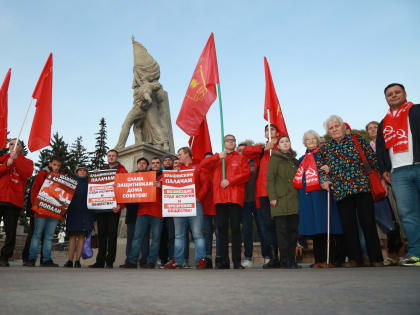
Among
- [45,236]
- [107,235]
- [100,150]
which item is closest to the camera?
[107,235]

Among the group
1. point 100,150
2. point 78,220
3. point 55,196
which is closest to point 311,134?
point 78,220

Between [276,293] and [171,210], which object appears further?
[171,210]

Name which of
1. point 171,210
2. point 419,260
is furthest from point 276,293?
point 171,210

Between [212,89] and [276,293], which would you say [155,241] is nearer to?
[212,89]

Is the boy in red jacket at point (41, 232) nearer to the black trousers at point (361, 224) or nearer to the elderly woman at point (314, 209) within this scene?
the elderly woman at point (314, 209)

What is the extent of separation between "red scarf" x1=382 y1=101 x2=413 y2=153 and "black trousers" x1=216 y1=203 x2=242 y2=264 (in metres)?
2.18

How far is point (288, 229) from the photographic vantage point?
15.9ft

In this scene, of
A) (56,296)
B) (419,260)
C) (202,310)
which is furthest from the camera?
(419,260)

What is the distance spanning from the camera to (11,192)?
5801 mm

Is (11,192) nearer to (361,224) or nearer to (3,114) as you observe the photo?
(3,114)

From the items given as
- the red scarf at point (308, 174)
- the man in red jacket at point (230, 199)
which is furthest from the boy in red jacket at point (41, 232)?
the red scarf at point (308, 174)

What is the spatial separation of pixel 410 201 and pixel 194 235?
3.00m

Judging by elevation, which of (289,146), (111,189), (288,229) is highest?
(289,146)

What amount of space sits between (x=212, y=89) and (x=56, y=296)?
5042 mm
